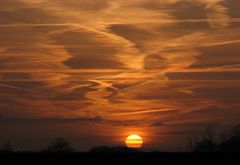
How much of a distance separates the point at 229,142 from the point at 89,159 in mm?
58045

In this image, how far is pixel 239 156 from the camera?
1202 inches

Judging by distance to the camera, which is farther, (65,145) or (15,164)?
(65,145)

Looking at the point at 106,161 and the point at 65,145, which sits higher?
the point at 65,145

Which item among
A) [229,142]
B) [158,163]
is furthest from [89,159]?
[229,142]

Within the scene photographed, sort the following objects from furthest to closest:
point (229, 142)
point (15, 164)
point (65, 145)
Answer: point (229, 142) → point (65, 145) → point (15, 164)

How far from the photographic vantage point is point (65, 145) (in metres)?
70.2

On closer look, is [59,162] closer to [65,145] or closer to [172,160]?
[172,160]

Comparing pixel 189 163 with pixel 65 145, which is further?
pixel 65 145

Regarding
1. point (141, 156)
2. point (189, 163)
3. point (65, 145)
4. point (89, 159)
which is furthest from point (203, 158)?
point (65, 145)

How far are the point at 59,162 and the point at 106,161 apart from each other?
218 cm

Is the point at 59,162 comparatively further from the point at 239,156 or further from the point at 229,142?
the point at 229,142

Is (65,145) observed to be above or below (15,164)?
above

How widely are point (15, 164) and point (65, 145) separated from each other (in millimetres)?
40740

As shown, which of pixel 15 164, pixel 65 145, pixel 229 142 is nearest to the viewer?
pixel 15 164
